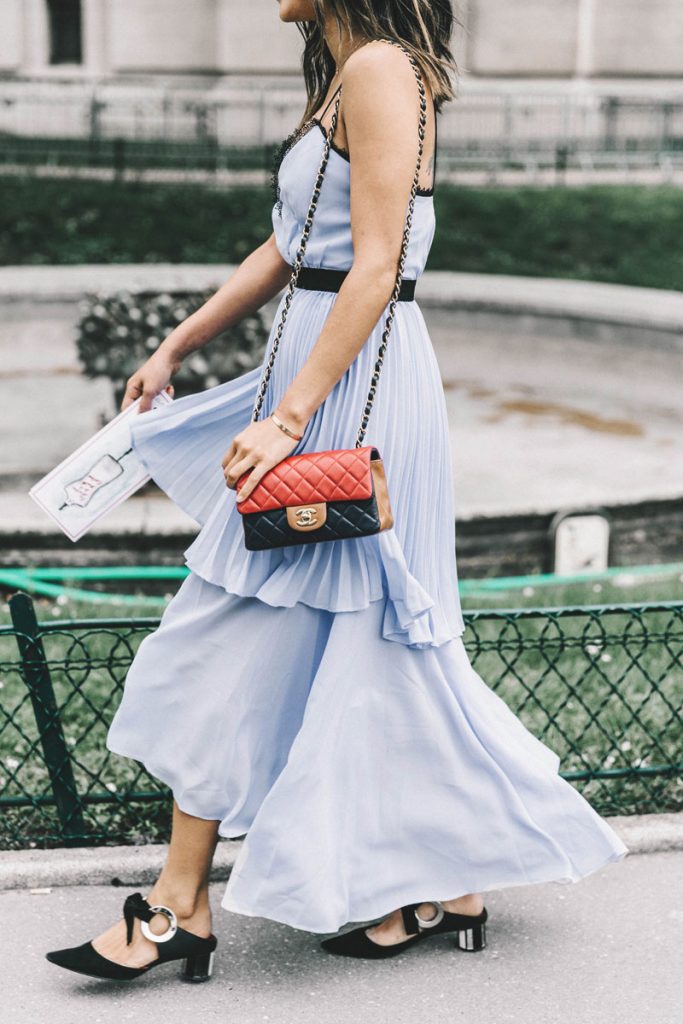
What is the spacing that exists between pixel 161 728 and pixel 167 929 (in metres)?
0.40

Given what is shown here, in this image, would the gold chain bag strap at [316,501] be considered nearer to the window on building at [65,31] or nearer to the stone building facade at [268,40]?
the stone building facade at [268,40]

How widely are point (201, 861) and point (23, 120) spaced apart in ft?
70.1

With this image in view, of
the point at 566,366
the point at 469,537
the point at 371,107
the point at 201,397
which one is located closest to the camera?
the point at 371,107

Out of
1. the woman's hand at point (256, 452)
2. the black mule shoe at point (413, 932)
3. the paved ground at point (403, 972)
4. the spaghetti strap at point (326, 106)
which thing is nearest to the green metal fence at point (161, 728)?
the paved ground at point (403, 972)

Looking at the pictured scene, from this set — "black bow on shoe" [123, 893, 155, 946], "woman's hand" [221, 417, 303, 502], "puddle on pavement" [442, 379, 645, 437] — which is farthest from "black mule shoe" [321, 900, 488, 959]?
"puddle on pavement" [442, 379, 645, 437]

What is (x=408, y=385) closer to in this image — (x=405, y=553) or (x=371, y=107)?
(x=405, y=553)

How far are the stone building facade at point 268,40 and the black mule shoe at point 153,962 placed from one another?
21.1 meters

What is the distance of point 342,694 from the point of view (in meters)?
2.70

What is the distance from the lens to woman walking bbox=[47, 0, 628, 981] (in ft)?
8.57

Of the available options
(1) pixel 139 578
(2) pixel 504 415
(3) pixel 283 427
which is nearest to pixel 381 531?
(3) pixel 283 427

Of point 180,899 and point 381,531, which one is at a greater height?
point 381,531

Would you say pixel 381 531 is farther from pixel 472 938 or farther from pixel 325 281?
pixel 472 938

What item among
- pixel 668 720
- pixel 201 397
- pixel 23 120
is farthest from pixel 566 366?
pixel 23 120

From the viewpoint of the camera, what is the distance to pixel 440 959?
2.95 m
